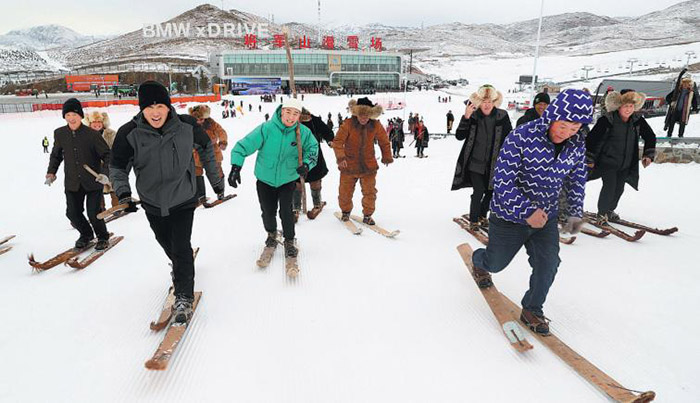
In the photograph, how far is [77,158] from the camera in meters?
4.12

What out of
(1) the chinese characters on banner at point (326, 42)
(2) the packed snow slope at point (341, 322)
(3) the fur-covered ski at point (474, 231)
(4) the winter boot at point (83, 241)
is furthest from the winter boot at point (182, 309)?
(1) the chinese characters on banner at point (326, 42)

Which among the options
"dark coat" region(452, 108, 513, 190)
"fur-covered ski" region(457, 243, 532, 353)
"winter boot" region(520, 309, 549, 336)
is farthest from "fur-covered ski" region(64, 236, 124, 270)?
"dark coat" region(452, 108, 513, 190)

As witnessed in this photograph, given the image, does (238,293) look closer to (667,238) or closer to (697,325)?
(697,325)

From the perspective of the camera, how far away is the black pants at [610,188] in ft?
16.2

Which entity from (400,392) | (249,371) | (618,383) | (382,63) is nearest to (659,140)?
(618,383)

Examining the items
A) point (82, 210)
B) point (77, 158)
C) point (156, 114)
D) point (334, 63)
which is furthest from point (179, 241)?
point (334, 63)

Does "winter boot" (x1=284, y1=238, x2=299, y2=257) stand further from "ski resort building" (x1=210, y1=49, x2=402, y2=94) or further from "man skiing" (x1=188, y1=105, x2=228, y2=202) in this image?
"ski resort building" (x1=210, y1=49, x2=402, y2=94)

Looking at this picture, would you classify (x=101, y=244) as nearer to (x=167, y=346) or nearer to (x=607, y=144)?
(x=167, y=346)

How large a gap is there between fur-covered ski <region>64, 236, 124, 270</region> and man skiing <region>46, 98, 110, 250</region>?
28 cm

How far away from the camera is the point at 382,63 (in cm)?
7994

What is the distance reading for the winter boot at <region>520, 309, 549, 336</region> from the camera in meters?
2.73

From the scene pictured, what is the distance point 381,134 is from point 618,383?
361 centimetres

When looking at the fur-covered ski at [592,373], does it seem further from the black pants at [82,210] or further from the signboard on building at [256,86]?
the signboard on building at [256,86]

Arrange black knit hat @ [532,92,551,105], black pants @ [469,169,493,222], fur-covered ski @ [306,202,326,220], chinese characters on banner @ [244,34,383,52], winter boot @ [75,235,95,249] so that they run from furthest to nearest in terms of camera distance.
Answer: chinese characters on banner @ [244,34,383,52] → fur-covered ski @ [306,202,326,220] → black pants @ [469,169,493,222] → black knit hat @ [532,92,551,105] → winter boot @ [75,235,95,249]
